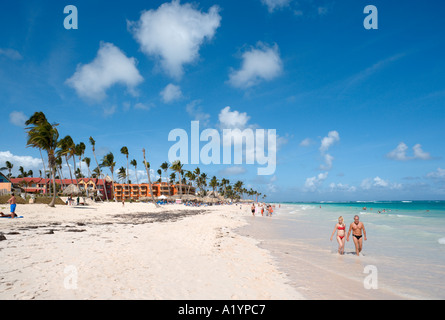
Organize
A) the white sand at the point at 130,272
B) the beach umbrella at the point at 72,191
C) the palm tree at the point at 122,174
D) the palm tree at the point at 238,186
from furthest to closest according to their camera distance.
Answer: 1. the palm tree at the point at 238,186
2. the palm tree at the point at 122,174
3. the beach umbrella at the point at 72,191
4. the white sand at the point at 130,272

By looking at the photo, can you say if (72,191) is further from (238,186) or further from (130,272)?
(238,186)

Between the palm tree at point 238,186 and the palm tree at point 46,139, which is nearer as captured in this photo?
the palm tree at point 46,139

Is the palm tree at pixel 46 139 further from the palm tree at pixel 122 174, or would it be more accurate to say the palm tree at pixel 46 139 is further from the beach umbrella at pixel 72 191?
the palm tree at pixel 122 174

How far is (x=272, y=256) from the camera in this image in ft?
34.0

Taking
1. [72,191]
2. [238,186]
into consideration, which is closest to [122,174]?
[72,191]

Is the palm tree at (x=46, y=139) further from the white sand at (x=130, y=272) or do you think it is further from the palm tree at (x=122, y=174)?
the palm tree at (x=122, y=174)

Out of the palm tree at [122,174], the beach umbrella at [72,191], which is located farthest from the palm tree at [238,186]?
the beach umbrella at [72,191]

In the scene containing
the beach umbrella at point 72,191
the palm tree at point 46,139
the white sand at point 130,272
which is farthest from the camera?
the beach umbrella at point 72,191

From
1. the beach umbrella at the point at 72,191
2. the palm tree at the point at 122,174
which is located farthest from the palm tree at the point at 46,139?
the palm tree at the point at 122,174

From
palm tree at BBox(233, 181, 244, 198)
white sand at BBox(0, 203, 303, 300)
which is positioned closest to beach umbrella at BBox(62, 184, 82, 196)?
white sand at BBox(0, 203, 303, 300)

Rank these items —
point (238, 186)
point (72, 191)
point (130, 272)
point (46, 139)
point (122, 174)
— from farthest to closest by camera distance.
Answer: point (238, 186)
point (122, 174)
point (72, 191)
point (46, 139)
point (130, 272)

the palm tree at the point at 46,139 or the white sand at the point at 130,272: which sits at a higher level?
the palm tree at the point at 46,139
